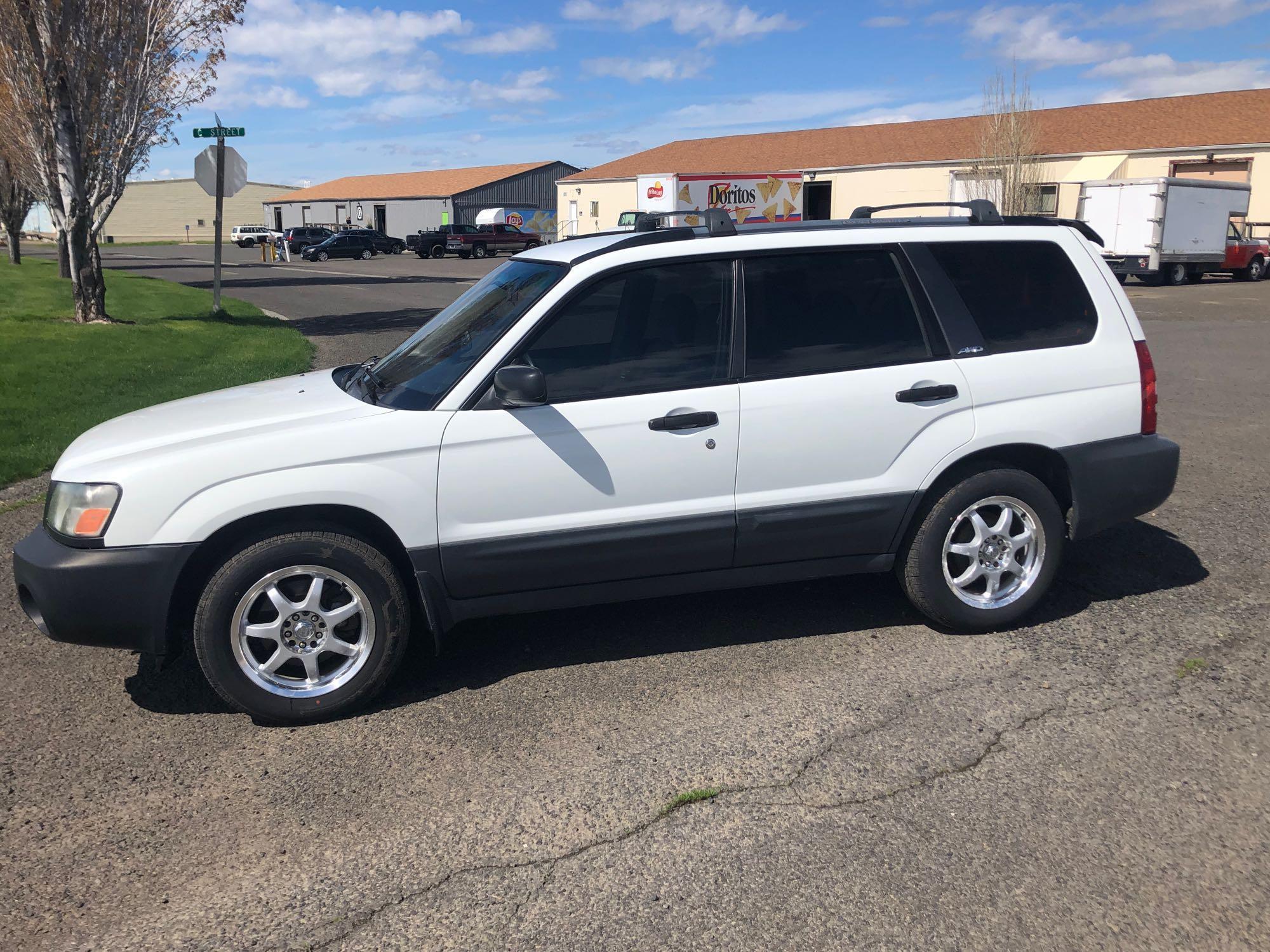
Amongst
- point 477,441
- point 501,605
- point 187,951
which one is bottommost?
point 187,951

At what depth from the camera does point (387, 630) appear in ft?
13.3

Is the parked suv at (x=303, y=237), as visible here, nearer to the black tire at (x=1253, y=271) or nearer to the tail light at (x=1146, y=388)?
the black tire at (x=1253, y=271)

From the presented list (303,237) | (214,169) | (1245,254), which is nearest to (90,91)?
(214,169)

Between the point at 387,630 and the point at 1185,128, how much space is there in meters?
46.1

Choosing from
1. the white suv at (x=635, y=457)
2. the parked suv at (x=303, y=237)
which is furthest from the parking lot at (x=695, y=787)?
the parked suv at (x=303, y=237)

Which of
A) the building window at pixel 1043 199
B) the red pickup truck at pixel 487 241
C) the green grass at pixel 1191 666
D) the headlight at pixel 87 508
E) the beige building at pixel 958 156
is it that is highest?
the beige building at pixel 958 156

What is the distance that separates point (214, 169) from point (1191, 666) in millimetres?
15834

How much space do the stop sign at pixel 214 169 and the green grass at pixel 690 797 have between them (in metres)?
15.1

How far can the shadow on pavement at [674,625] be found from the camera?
443 cm

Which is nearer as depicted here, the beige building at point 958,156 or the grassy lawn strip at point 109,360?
the grassy lawn strip at point 109,360

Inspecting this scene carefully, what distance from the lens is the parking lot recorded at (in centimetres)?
290

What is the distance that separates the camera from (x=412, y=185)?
260ft

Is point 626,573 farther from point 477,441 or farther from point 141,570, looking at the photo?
point 141,570

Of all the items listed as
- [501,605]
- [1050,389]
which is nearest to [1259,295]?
[1050,389]
